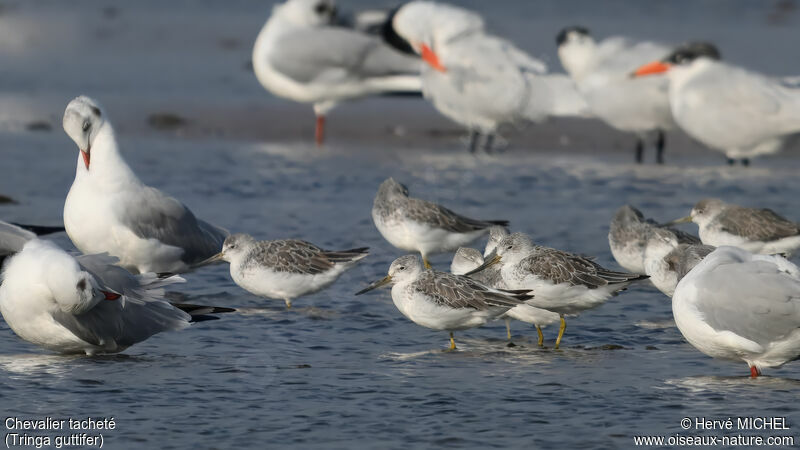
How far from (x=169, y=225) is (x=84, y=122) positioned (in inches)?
33.1

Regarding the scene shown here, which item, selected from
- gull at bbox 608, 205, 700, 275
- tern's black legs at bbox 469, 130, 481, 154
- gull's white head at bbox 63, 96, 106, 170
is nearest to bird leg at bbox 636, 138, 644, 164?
tern's black legs at bbox 469, 130, 481, 154

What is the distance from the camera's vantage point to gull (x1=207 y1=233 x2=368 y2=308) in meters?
8.14

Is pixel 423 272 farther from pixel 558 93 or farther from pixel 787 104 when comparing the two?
pixel 558 93

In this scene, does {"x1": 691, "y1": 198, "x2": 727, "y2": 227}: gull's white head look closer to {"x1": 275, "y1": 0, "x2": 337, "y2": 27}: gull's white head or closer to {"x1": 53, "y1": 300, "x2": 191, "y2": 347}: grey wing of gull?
{"x1": 53, "y1": 300, "x2": 191, "y2": 347}: grey wing of gull

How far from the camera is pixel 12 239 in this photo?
7.00 metres

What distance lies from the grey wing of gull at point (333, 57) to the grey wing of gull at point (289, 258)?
8.39m

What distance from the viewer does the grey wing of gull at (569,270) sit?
7305 mm

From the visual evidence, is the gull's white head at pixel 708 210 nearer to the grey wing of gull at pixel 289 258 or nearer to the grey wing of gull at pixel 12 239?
the grey wing of gull at pixel 289 258

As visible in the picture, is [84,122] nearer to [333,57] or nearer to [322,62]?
[322,62]

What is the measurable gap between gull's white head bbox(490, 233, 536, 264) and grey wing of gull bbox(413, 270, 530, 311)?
500 millimetres

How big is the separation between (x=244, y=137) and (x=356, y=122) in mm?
1943

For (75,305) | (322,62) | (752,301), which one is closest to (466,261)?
(752,301)

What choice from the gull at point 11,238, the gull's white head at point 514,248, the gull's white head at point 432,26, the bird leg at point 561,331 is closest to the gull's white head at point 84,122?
the gull at point 11,238

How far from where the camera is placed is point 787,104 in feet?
44.8
